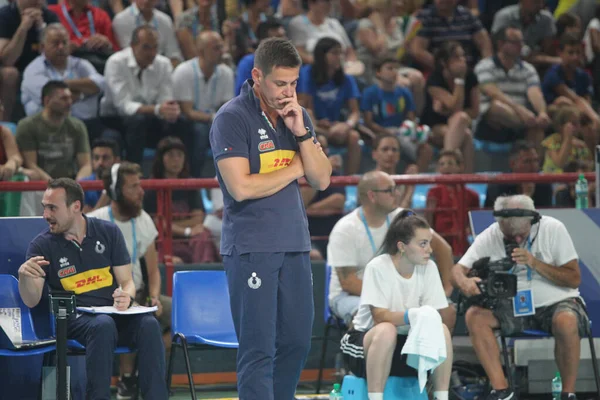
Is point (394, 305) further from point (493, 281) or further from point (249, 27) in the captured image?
point (249, 27)

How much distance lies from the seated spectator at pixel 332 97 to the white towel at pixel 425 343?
160 inches

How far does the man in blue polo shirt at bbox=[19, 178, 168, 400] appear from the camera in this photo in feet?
20.1

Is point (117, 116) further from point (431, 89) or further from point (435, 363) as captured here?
point (435, 363)

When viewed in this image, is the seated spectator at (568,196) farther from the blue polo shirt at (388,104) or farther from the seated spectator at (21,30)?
the seated spectator at (21,30)

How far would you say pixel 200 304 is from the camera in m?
7.06

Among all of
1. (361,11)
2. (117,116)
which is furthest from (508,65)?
(117,116)

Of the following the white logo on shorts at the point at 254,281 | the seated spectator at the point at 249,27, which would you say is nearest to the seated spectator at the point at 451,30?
the seated spectator at the point at 249,27

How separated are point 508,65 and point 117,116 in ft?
14.6

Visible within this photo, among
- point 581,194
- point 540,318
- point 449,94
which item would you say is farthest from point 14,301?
point 449,94

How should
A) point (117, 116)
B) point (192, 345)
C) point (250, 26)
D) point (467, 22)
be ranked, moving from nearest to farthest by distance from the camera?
1. point (192, 345)
2. point (117, 116)
3. point (250, 26)
4. point (467, 22)

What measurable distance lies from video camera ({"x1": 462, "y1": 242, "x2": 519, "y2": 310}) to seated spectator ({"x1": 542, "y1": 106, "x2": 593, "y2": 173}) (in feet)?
11.5

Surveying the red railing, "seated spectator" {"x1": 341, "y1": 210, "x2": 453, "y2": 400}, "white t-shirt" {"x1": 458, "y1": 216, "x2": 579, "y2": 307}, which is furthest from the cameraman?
the red railing

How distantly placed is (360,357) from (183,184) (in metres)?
2.16

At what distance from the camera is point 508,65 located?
11.6m
